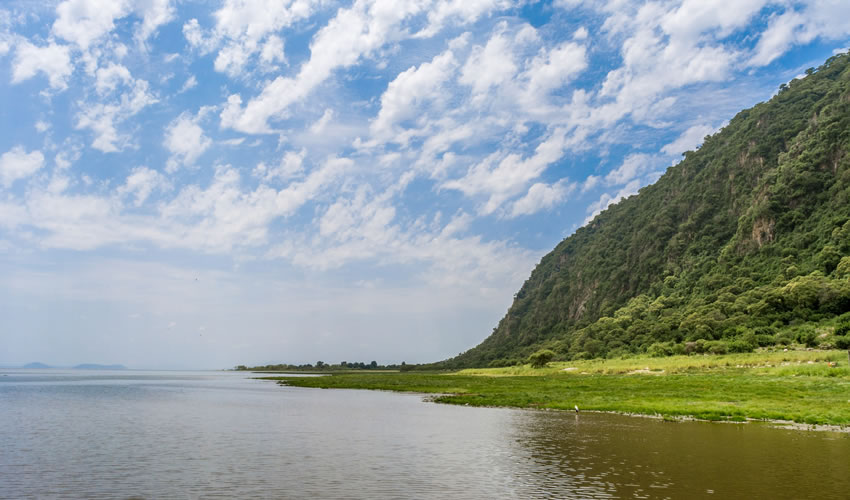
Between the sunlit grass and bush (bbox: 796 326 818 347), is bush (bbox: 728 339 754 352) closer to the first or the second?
bush (bbox: 796 326 818 347)

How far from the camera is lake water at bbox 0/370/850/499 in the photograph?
2150 centimetres

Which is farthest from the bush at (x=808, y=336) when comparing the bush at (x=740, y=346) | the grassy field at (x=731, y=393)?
the grassy field at (x=731, y=393)

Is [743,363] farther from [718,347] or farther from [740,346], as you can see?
[718,347]

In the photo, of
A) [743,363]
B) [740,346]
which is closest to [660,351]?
[740,346]

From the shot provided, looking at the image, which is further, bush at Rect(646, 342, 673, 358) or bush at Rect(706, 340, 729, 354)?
bush at Rect(646, 342, 673, 358)

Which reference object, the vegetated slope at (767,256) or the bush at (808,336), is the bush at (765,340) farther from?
the bush at (808,336)

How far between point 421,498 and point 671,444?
16999mm

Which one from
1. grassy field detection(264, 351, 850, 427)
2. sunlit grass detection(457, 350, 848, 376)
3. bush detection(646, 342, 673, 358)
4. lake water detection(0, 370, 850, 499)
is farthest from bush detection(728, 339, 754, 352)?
lake water detection(0, 370, 850, 499)

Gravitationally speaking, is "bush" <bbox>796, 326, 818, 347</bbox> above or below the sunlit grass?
above

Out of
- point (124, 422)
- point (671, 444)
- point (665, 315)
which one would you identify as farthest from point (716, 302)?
point (124, 422)

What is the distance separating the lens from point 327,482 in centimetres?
2306

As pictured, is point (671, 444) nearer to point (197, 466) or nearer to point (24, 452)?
point (197, 466)

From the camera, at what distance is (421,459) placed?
28.1 metres

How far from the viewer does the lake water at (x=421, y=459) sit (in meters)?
21.5
